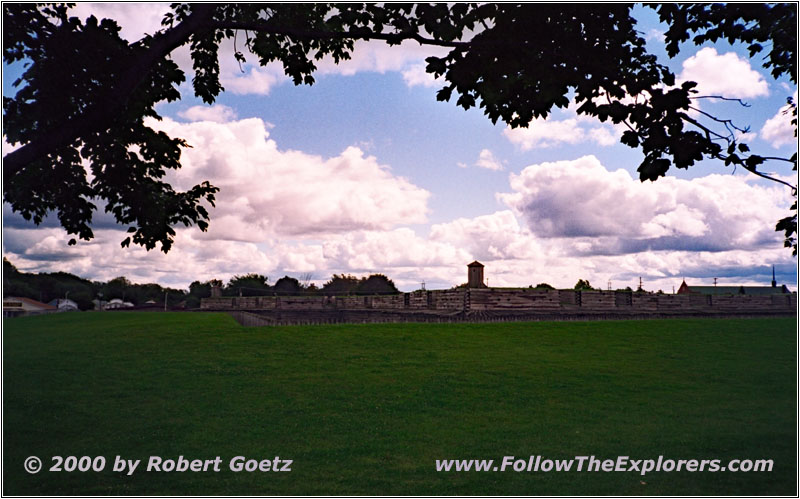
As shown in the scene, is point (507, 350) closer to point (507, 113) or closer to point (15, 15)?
point (507, 113)

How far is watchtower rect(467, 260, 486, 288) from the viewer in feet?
124

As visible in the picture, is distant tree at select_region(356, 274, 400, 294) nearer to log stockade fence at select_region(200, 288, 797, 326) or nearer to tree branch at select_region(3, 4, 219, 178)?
log stockade fence at select_region(200, 288, 797, 326)

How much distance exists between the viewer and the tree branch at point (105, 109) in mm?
9386

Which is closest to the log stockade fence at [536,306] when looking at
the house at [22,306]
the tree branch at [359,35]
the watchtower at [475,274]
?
the watchtower at [475,274]

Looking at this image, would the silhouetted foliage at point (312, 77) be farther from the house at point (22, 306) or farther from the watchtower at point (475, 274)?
the house at point (22, 306)

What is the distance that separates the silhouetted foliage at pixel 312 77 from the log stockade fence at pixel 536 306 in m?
17.6

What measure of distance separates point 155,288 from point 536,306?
129636 millimetres

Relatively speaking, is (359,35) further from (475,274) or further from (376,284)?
(376,284)

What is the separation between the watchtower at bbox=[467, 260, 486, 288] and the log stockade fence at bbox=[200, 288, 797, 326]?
4779 millimetres

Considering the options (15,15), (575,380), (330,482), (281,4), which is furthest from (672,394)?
(15,15)

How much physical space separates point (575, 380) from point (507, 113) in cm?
791

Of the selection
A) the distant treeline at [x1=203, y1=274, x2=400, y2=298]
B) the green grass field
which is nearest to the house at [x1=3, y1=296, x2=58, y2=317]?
the distant treeline at [x1=203, y1=274, x2=400, y2=298]

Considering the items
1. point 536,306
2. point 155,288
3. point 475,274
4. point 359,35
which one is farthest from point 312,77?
point 155,288

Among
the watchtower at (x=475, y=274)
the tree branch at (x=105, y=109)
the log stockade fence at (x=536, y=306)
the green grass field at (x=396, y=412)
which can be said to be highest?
the tree branch at (x=105, y=109)
